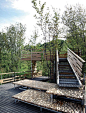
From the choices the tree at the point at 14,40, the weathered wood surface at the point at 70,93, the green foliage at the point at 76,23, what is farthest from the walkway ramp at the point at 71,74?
the tree at the point at 14,40

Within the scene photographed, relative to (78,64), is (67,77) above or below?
below

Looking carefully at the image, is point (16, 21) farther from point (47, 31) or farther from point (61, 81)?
point (61, 81)

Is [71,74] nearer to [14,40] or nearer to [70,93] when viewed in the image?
[70,93]

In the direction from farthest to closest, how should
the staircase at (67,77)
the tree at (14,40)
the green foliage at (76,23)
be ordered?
the tree at (14,40) < the green foliage at (76,23) < the staircase at (67,77)

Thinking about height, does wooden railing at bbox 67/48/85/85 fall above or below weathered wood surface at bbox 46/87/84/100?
above

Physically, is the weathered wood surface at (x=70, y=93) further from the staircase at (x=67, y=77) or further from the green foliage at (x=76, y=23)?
the green foliage at (x=76, y=23)

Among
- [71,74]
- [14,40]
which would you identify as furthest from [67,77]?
[14,40]

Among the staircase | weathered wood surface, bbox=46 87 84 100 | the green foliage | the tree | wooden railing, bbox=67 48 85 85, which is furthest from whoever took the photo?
the tree

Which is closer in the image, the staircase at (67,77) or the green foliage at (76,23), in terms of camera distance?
the staircase at (67,77)

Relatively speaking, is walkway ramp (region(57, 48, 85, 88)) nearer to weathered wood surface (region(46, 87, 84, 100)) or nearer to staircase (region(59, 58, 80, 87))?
staircase (region(59, 58, 80, 87))

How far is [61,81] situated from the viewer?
16.1ft

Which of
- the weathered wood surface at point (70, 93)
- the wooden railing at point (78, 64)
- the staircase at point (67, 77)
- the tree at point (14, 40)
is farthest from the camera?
the tree at point (14, 40)

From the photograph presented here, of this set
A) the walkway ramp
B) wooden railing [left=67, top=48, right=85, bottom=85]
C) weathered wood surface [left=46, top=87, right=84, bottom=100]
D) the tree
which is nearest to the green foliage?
the walkway ramp

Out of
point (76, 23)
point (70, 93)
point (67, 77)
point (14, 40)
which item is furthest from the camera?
point (14, 40)
